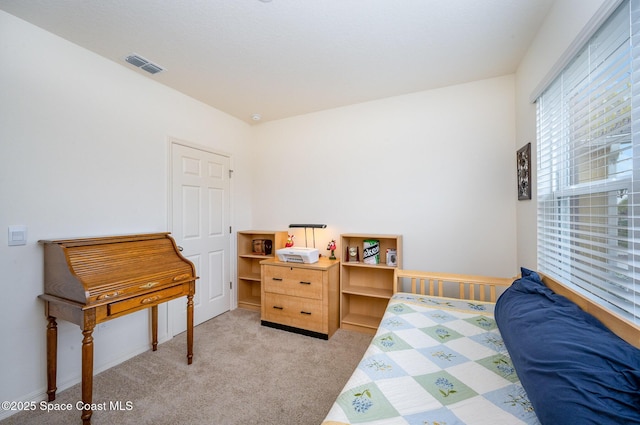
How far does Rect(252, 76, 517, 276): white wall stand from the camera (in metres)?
2.60

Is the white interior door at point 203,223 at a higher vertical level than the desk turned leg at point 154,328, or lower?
higher

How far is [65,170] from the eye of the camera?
204 cm

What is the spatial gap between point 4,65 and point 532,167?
3.86m

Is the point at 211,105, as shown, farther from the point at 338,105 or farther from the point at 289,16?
the point at 289,16

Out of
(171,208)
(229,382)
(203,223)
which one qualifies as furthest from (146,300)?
(203,223)

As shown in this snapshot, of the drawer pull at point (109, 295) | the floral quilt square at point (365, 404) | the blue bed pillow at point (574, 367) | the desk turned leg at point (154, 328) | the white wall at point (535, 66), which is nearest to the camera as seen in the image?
the blue bed pillow at point (574, 367)

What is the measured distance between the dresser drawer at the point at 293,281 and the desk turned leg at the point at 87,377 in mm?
1635

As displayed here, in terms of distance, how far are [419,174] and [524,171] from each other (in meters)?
0.94

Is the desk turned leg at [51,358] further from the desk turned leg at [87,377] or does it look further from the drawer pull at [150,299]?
the drawer pull at [150,299]

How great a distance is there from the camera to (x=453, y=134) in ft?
9.08

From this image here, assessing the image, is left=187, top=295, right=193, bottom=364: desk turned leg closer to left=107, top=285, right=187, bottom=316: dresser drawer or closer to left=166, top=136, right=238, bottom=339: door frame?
left=107, top=285, right=187, bottom=316: dresser drawer

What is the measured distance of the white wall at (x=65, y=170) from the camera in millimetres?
1784

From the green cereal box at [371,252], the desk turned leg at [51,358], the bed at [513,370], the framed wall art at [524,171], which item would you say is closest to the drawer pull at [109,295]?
the desk turned leg at [51,358]

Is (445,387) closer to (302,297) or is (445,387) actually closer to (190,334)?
(302,297)
